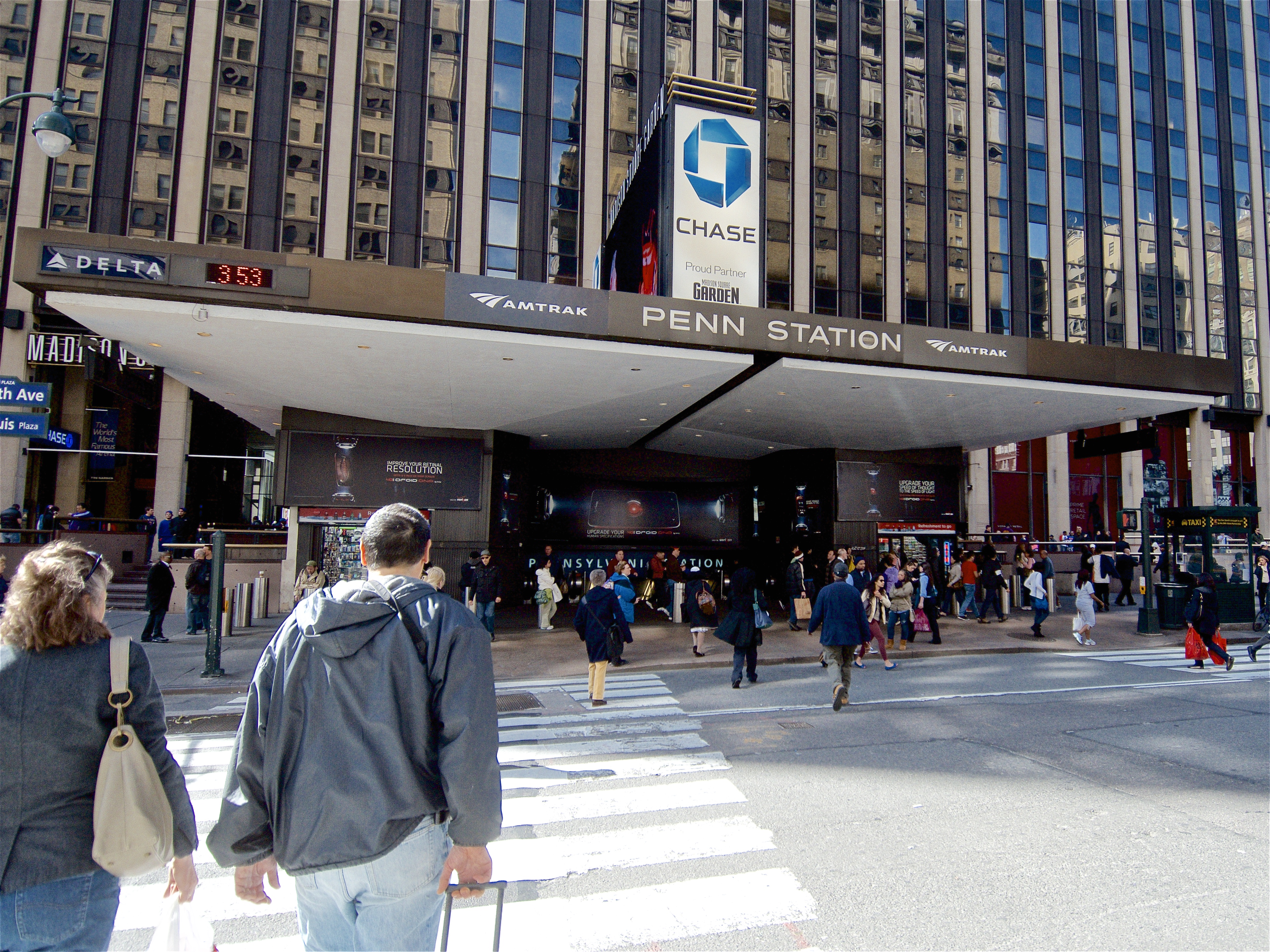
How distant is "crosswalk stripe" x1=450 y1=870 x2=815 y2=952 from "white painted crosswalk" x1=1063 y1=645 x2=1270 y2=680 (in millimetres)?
10968

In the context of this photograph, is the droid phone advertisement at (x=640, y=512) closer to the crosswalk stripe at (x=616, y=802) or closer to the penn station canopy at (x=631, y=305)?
the penn station canopy at (x=631, y=305)

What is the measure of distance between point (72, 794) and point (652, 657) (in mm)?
11018

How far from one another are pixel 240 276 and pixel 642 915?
34.7 feet

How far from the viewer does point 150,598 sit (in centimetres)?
1366

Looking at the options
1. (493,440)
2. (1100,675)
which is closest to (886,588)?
(1100,675)

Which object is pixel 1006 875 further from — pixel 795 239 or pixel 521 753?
pixel 795 239

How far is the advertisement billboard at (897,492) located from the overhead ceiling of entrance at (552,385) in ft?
4.51

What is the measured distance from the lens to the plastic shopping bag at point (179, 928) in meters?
2.39

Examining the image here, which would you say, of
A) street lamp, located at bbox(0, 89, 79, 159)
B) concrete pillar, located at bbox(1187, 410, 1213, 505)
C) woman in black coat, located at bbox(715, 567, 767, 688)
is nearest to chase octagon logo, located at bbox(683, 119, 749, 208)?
woman in black coat, located at bbox(715, 567, 767, 688)

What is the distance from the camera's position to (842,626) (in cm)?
890

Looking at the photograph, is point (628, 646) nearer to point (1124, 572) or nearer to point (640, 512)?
point (640, 512)

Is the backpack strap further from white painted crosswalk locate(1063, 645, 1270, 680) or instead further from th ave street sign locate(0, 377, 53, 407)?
white painted crosswalk locate(1063, 645, 1270, 680)

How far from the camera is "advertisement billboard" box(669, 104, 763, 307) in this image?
44.4ft

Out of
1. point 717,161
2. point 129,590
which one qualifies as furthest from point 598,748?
point 129,590
